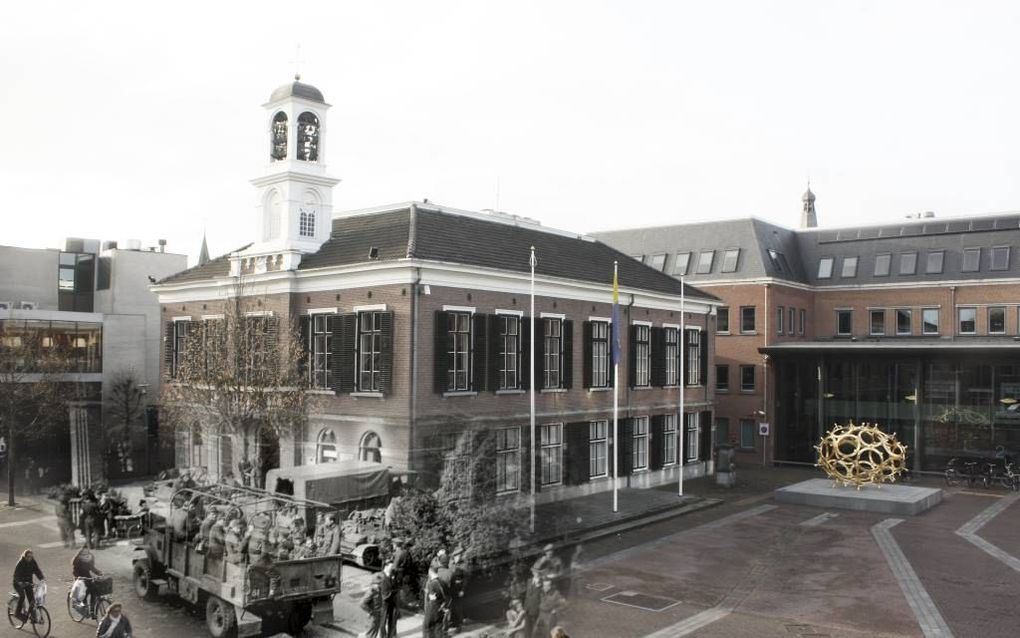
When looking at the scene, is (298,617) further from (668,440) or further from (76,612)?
(668,440)

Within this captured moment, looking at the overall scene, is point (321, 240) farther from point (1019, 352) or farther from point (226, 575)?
point (1019, 352)

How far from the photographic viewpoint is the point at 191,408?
2614 centimetres

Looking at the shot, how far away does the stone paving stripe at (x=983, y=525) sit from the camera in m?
24.4

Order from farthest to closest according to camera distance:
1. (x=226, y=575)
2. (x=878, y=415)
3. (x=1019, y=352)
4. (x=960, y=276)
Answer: (x=960, y=276) → (x=878, y=415) → (x=1019, y=352) → (x=226, y=575)

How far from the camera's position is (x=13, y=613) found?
635 inches

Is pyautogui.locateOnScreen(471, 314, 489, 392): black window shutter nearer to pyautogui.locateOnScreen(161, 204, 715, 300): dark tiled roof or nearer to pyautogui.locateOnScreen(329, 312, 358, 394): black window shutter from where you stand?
pyautogui.locateOnScreen(161, 204, 715, 300): dark tiled roof

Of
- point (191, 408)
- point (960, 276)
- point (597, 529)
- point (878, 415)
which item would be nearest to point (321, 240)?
point (191, 408)

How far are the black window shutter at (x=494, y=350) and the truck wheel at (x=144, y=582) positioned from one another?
13.2 meters

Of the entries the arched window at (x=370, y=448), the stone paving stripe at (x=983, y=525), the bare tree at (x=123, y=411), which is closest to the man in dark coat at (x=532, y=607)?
the arched window at (x=370, y=448)

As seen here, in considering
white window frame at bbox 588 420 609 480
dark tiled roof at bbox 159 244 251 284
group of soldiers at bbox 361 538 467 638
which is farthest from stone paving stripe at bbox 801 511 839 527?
dark tiled roof at bbox 159 244 251 284

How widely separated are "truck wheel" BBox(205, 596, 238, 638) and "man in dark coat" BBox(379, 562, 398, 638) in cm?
273

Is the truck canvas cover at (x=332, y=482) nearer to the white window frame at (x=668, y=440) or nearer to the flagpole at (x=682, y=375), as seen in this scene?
the flagpole at (x=682, y=375)

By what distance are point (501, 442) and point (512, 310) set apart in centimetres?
464

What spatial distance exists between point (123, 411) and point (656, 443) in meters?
21.6
